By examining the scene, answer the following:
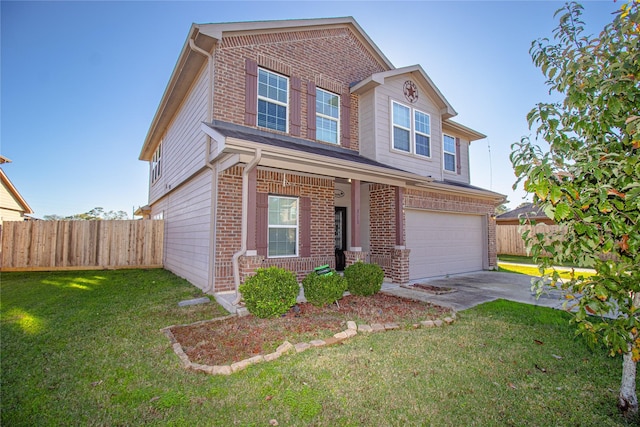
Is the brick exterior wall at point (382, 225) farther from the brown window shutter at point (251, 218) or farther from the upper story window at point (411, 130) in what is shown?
the brown window shutter at point (251, 218)

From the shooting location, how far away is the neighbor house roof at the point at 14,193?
16844 millimetres

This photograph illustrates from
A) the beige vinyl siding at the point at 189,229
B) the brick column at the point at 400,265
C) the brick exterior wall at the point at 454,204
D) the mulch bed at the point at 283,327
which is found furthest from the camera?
the brick exterior wall at the point at 454,204

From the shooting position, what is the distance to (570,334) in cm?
450

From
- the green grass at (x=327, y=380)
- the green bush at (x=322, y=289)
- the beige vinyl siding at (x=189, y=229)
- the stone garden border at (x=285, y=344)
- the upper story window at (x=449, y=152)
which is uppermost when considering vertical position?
the upper story window at (x=449, y=152)

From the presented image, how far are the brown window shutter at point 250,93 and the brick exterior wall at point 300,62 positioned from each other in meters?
0.09

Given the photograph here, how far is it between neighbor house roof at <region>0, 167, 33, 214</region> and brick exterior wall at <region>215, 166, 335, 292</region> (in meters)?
17.2

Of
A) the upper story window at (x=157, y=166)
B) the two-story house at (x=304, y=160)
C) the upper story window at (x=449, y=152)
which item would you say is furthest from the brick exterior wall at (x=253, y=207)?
the upper story window at (x=157, y=166)

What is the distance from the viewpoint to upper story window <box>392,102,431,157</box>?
9406 mm

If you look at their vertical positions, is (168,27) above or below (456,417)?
above

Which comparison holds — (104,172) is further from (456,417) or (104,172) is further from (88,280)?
(456,417)

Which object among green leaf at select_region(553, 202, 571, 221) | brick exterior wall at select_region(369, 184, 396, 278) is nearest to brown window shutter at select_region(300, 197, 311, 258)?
brick exterior wall at select_region(369, 184, 396, 278)

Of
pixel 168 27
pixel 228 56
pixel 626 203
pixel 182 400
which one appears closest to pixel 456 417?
pixel 626 203

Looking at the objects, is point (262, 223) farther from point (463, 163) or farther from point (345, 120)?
point (463, 163)

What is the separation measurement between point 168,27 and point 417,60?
352 inches
